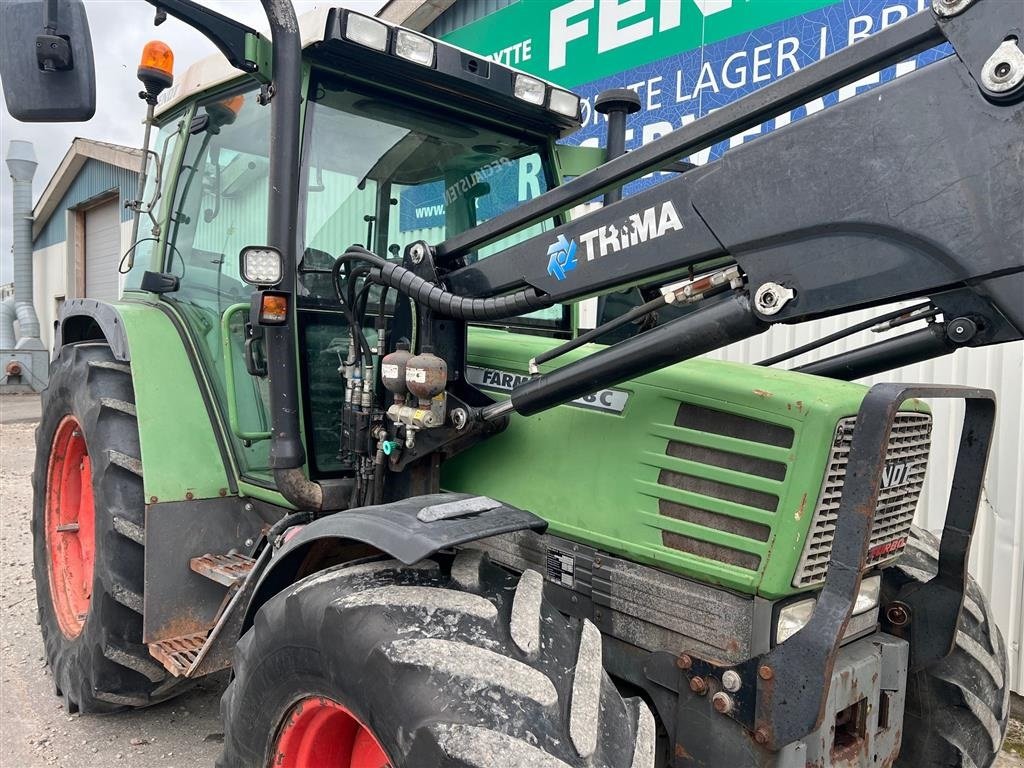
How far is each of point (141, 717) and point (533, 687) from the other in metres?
2.36

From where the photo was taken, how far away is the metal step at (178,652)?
2.57 meters

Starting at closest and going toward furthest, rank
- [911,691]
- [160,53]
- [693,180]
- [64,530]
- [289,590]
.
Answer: [693,180] → [289,590] → [911,691] → [160,53] → [64,530]

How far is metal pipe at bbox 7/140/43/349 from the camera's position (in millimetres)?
18188

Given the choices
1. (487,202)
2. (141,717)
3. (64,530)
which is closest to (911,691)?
(487,202)

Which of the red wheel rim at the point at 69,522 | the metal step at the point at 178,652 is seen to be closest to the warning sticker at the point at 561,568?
the metal step at the point at 178,652

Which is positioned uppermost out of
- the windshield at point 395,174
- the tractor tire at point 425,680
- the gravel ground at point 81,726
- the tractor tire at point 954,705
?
the windshield at point 395,174

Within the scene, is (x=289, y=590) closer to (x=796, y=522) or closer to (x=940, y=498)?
→ (x=796, y=522)

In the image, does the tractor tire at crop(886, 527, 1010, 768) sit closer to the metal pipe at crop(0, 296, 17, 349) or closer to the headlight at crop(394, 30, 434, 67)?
the headlight at crop(394, 30, 434, 67)

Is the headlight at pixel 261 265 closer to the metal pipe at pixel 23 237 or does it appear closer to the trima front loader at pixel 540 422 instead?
the trima front loader at pixel 540 422

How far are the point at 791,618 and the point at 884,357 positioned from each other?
0.77m

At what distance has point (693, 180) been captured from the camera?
1605mm

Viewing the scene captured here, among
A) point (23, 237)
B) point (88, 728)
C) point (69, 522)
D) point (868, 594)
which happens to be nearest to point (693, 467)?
point (868, 594)

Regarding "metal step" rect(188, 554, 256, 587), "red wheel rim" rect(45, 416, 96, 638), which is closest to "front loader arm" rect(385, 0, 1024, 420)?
"metal step" rect(188, 554, 256, 587)

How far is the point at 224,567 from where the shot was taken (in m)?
2.69
